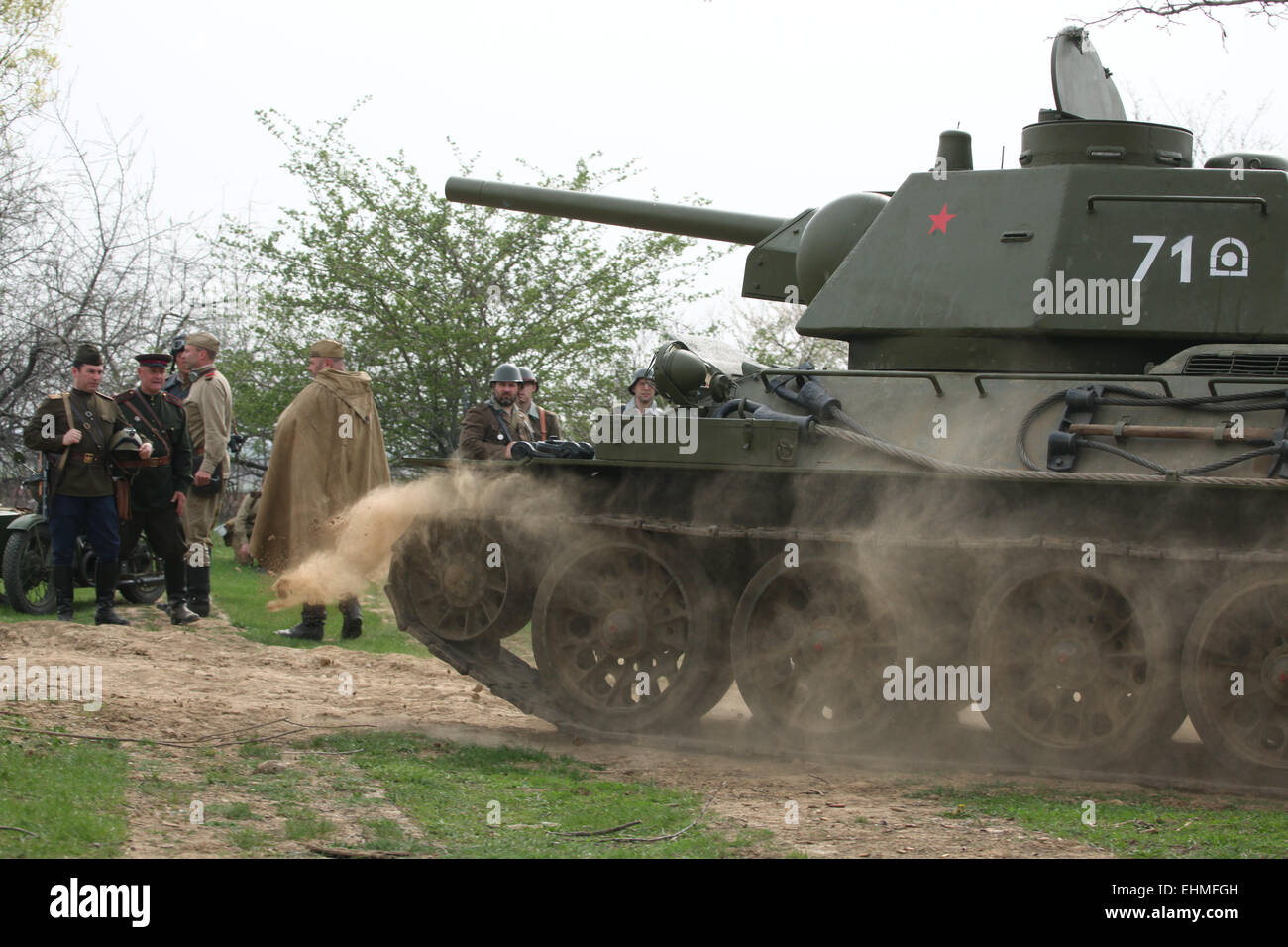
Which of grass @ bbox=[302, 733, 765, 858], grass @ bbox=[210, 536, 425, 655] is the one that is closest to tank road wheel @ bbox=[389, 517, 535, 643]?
grass @ bbox=[302, 733, 765, 858]

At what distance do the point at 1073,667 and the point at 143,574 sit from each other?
8.11 meters

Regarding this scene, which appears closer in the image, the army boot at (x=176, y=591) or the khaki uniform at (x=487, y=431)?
the khaki uniform at (x=487, y=431)

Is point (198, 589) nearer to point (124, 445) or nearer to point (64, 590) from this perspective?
point (64, 590)

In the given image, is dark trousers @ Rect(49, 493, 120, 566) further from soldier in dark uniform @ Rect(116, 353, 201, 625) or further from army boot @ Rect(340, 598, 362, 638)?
army boot @ Rect(340, 598, 362, 638)

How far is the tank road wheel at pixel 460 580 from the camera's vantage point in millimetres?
9188

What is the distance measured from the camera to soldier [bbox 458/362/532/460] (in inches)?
430

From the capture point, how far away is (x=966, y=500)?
307 inches

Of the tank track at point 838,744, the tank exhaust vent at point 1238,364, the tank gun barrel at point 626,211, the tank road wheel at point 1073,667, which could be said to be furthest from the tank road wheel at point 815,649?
the tank gun barrel at point 626,211

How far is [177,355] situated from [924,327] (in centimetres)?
713

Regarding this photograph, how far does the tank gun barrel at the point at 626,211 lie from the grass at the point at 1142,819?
4.62m

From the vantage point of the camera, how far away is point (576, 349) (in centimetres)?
1675

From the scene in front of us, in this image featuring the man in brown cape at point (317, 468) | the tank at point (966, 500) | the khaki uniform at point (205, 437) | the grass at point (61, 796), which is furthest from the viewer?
the khaki uniform at point (205, 437)

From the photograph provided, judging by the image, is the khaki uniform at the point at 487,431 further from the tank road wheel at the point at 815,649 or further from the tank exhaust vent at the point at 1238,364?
the tank exhaust vent at the point at 1238,364
